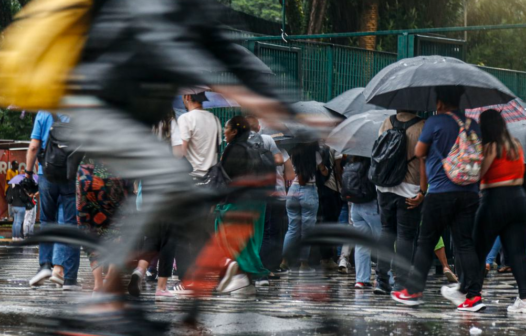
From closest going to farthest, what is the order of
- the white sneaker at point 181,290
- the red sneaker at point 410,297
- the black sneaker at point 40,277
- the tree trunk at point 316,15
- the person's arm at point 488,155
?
the white sneaker at point 181,290 < the red sneaker at point 410,297 < the black sneaker at point 40,277 < the person's arm at point 488,155 < the tree trunk at point 316,15

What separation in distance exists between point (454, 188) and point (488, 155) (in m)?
0.48

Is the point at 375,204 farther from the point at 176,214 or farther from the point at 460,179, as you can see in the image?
the point at 176,214

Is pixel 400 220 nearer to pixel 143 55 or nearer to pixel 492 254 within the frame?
pixel 492 254

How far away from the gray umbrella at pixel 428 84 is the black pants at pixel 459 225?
1107 millimetres

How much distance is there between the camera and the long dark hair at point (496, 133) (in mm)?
7516

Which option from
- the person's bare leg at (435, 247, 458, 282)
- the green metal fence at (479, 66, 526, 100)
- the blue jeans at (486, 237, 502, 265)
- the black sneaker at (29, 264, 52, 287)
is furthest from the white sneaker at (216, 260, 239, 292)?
the green metal fence at (479, 66, 526, 100)

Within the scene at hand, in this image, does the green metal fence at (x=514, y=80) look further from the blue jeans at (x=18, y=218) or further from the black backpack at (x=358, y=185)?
the blue jeans at (x=18, y=218)

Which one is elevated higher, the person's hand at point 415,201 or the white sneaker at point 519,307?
the person's hand at point 415,201

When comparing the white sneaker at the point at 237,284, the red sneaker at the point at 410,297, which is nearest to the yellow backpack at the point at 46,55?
the white sneaker at the point at 237,284

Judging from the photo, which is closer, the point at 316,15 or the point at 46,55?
the point at 46,55

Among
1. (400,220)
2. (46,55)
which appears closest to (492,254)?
(400,220)

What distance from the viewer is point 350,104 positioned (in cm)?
1031

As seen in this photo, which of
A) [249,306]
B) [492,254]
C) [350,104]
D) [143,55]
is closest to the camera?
[143,55]

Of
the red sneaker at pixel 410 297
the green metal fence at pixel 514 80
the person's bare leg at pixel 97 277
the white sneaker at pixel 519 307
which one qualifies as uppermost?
the green metal fence at pixel 514 80
